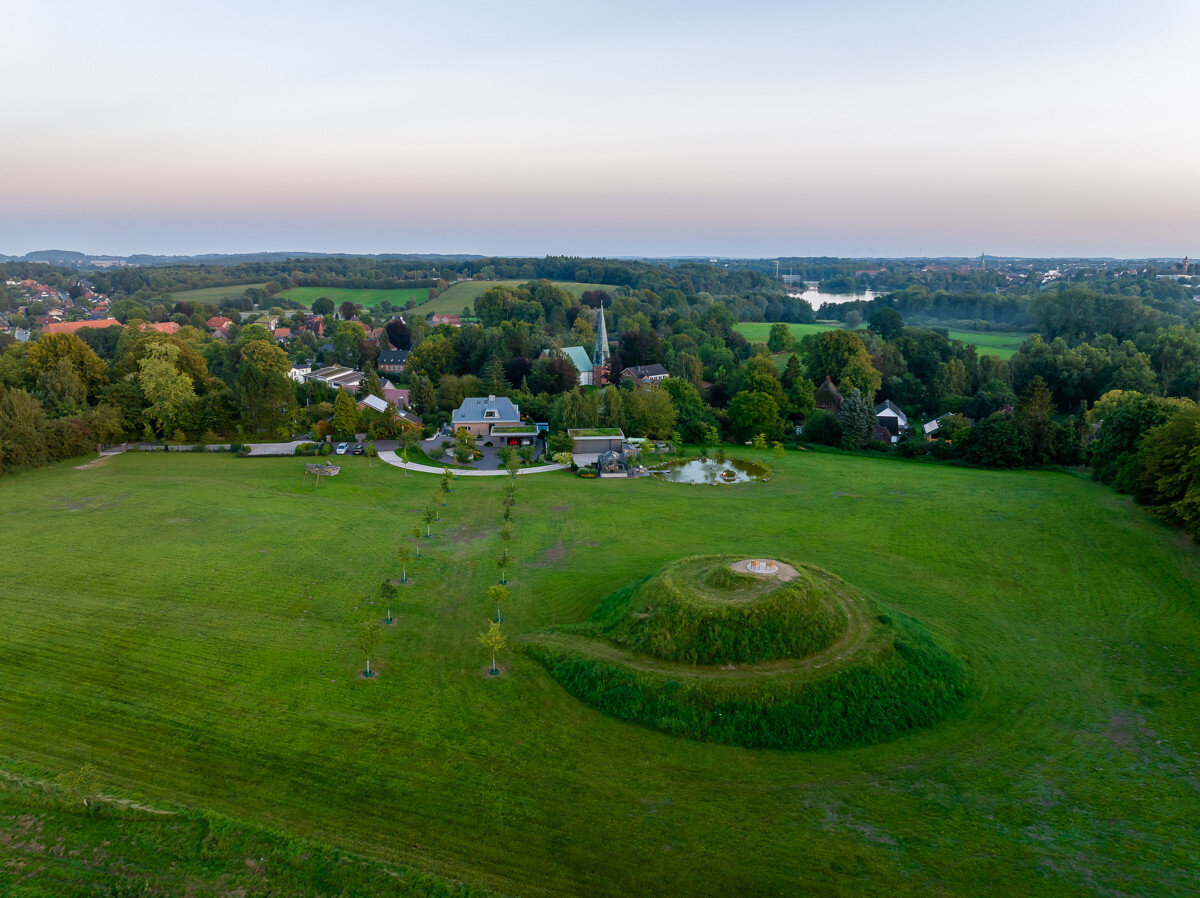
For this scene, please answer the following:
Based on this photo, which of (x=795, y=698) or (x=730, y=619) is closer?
(x=795, y=698)

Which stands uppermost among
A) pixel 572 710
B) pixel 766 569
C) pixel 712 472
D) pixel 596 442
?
pixel 766 569

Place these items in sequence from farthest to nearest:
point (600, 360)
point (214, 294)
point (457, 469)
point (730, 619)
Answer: point (214, 294) < point (600, 360) < point (457, 469) < point (730, 619)

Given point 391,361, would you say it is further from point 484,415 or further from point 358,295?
point 358,295

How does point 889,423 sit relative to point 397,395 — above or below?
below

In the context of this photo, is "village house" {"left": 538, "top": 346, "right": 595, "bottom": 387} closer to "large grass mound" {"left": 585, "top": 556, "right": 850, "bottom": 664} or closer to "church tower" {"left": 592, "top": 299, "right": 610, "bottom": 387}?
"church tower" {"left": 592, "top": 299, "right": 610, "bottom": 387}

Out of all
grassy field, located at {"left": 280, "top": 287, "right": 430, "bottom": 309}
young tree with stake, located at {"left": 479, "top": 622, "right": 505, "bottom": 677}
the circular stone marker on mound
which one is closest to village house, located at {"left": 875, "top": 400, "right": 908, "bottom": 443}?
the circular stone marker on mound

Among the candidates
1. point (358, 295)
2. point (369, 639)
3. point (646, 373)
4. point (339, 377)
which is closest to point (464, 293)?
point (358, 295)

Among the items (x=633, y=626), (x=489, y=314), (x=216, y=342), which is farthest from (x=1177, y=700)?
(x=489, y=314)
